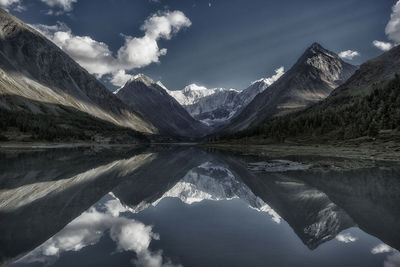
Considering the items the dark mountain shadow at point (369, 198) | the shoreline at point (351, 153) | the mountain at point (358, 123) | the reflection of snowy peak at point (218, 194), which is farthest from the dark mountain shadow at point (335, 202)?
the mountain at point (358, 123)

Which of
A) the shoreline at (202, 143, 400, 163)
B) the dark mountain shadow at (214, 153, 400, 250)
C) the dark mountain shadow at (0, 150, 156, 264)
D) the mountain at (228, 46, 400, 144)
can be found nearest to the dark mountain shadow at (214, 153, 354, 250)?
the dark mountain shadow at (214, 153, 400, 250)

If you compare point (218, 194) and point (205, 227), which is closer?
point (205, 227)

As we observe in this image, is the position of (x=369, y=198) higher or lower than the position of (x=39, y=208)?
higher

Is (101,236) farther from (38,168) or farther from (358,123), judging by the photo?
(358,123)

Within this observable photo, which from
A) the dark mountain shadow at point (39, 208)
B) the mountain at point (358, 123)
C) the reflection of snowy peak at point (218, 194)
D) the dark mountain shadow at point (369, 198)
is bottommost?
the reflection of snowy peak at point (218, 194)

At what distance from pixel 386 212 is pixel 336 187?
1085 cm

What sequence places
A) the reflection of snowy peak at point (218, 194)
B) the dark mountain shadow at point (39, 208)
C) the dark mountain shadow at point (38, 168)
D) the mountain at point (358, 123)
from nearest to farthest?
the dark mountain shadow at point (39, 208) → the reflection of snowy peak at point (218, 194) → the dark mountain shadow at point (38, 168) → the mountain at point (358, 123)

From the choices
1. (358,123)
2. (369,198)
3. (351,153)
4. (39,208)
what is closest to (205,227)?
(39,208)

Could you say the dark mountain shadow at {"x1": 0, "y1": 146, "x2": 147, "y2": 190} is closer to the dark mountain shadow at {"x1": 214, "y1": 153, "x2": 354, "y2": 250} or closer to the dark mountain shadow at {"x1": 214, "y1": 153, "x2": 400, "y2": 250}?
the dark mountain shadow at {"x1": 214, "y1": 153, "x2": 354, "y2": 250}

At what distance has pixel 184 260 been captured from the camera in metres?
12.4

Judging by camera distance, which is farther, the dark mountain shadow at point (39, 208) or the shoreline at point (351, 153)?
the shoreline at point (351, 153)

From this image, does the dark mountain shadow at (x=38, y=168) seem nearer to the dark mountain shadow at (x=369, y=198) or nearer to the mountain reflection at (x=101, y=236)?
the mountain reflection at (x=101, y=236)

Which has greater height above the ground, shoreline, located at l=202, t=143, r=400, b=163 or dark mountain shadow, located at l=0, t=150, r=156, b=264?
shoreline, located at l=202, t=143, r=400, b=163

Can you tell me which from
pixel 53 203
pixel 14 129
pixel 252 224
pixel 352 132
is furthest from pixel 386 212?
pixel 14 129
